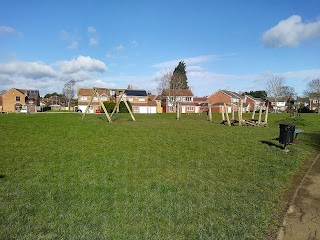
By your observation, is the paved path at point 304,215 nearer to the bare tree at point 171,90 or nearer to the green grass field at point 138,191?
the green grass field at point 138,191

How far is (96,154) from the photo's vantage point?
9.59 m

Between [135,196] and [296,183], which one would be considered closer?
[135,196]

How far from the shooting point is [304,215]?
5293 mm

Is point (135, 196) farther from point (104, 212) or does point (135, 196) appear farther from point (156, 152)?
point (156, 152)

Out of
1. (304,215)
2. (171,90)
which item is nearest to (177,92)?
(171,90)

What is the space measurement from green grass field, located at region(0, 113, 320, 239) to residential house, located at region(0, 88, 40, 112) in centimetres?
8414

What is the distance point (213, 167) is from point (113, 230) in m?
4.88

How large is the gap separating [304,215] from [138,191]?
358cm

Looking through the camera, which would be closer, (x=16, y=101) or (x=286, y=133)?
(x=286, y=133)

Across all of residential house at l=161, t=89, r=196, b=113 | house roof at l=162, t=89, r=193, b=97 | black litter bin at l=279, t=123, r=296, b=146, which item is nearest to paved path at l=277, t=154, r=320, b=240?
black litter bin at l=279, t=123, r=296, b=146

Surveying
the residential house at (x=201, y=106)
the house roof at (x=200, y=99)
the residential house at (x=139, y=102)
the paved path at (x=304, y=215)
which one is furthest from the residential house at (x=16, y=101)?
the paved path at (x=304, y=215)

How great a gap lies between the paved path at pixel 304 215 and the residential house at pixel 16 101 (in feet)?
298

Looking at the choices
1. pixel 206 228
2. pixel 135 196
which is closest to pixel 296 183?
→ pixel 206 228

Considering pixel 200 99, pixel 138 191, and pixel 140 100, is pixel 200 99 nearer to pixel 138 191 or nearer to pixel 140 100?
pixel 140 100
